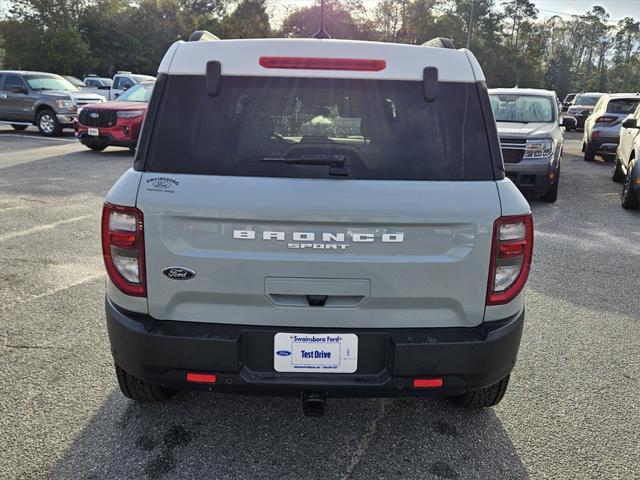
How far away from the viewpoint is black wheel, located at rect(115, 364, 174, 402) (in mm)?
2770

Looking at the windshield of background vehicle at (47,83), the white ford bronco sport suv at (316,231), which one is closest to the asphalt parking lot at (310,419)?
the white ford bronco sport suv at (316,231)

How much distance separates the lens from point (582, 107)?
23.7 meters

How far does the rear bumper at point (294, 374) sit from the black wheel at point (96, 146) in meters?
12.1

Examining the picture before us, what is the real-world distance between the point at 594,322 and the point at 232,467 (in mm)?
3179

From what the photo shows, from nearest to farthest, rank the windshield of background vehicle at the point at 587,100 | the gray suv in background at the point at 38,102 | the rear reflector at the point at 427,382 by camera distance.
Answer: the rear reflector at the point at 427,382
the gray suv in background at the point at 38,102
the windshield of background vehicle at the point at 587,100

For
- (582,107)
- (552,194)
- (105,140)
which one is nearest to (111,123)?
(105,140)

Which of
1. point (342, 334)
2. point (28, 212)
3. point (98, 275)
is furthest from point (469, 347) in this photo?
point (28, 212)

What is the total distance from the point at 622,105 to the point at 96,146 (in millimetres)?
13122

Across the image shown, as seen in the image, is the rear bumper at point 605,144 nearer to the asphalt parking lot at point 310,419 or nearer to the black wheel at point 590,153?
the black wheel at point 590,153

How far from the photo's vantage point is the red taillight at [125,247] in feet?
7.39

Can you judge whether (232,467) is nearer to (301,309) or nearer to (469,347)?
(301,309)

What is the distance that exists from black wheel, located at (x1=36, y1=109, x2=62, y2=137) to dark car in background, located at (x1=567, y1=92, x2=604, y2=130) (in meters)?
19.7

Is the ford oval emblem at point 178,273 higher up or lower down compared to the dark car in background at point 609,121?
higher up

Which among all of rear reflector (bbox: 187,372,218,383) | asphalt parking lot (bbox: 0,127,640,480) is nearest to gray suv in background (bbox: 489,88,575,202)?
asphalt parking lot (bbox: 0,127,640,480)
